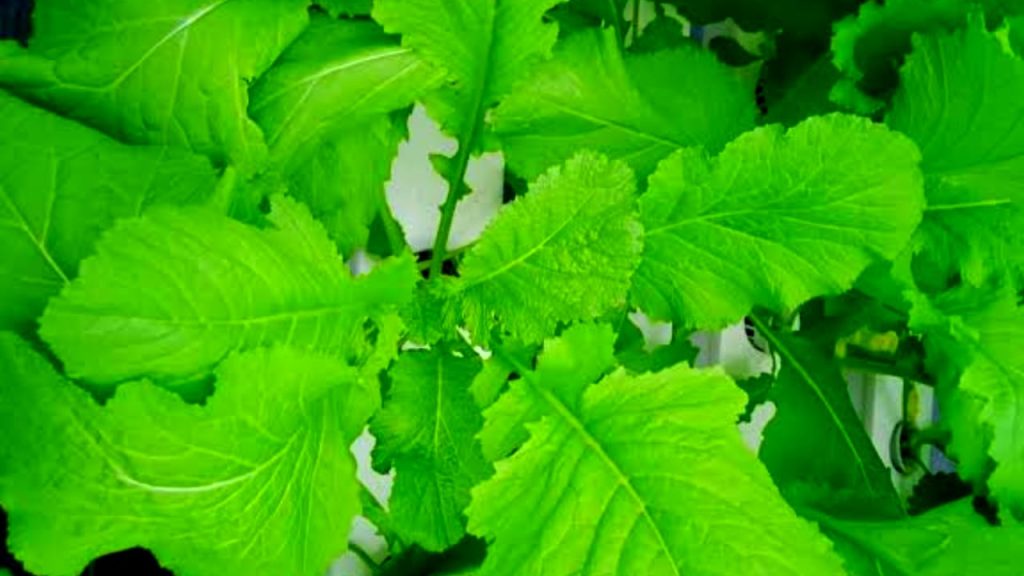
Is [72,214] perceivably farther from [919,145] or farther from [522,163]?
[919,145]

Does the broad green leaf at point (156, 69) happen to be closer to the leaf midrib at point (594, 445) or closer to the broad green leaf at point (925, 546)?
the leaf midrib at point (594, 445)

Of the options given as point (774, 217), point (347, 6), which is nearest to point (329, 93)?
point (347, 6)

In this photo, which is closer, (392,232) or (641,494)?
(641,494)

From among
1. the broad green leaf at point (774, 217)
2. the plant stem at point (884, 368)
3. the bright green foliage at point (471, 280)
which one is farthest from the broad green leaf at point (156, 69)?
the plant stem at point (884, 368)

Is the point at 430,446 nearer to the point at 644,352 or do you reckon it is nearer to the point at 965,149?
the point at 644,352

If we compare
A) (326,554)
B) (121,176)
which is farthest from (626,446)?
(121,176)

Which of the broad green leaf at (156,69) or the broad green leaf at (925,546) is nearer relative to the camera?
the broad green leaf at (156,69)

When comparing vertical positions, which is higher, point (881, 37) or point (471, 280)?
point (881, 37)
